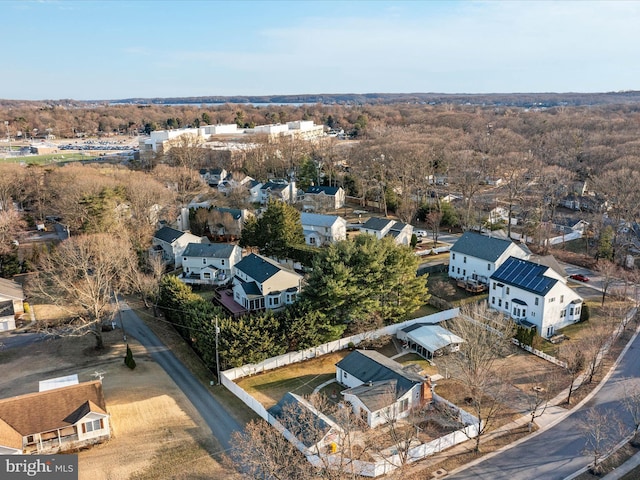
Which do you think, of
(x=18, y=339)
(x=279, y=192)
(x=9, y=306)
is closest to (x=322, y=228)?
(x=279, y=192)

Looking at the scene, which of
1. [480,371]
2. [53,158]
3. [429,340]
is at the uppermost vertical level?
[53,158]

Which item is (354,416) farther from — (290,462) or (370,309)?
(370,309)

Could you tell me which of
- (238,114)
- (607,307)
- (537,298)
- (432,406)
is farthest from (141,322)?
(238,114)

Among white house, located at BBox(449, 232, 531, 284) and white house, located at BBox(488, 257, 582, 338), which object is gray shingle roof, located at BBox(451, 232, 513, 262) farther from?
white house, located at BBox(488, 257, 582, 338)

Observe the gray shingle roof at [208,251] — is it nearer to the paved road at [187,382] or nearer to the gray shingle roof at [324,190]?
the paved road at [187,382]

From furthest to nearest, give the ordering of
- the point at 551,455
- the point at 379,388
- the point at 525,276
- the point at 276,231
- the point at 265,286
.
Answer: the point at 276,231
the point at 265,286
the point at 525,276
the point at 379,388
the point at 551,455

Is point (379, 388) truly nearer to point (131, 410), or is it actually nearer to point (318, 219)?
point (131, 410)

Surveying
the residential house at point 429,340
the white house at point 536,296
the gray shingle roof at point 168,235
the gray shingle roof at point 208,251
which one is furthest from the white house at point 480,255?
the gray shingle roof at point 168,235
